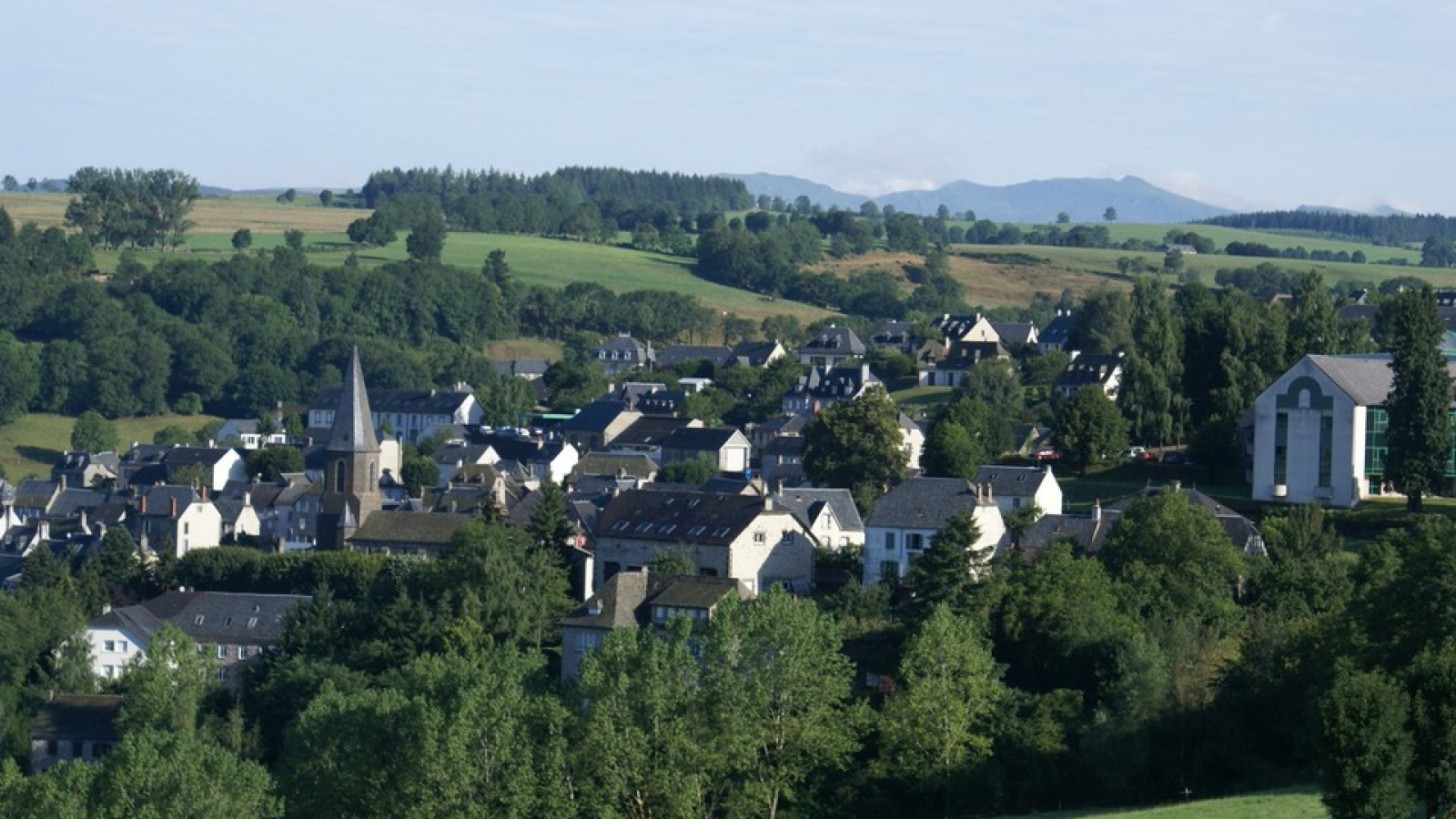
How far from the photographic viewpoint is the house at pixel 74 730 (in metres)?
62.2

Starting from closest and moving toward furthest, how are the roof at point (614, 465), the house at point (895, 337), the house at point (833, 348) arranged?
the roof at point (614, 465) < the house at point (833, 348) < the house at point (895, 337)

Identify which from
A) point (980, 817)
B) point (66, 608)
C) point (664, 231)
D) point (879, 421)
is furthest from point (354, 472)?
point (664, 231)

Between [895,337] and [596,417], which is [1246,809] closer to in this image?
[596,417]

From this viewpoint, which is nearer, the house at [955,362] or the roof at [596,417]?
the roof at [596,417]

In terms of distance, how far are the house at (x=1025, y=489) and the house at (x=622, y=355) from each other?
228 feet

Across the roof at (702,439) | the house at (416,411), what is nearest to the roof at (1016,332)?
the house at (416,411)

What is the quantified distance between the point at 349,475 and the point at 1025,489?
82.1 ft

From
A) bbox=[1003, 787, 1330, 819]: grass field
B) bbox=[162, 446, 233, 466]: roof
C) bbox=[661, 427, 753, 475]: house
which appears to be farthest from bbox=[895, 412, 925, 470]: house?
bbox=[1003, 787, 1330, 819]: grass field

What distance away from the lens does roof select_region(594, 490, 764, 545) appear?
6731cm

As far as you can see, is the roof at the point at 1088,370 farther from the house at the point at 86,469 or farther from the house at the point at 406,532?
the house at the point at 86,469

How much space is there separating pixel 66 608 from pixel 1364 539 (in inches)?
1580

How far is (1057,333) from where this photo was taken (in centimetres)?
12569

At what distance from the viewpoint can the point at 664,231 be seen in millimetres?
198000

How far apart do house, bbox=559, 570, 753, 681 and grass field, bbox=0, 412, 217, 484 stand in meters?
62.2
